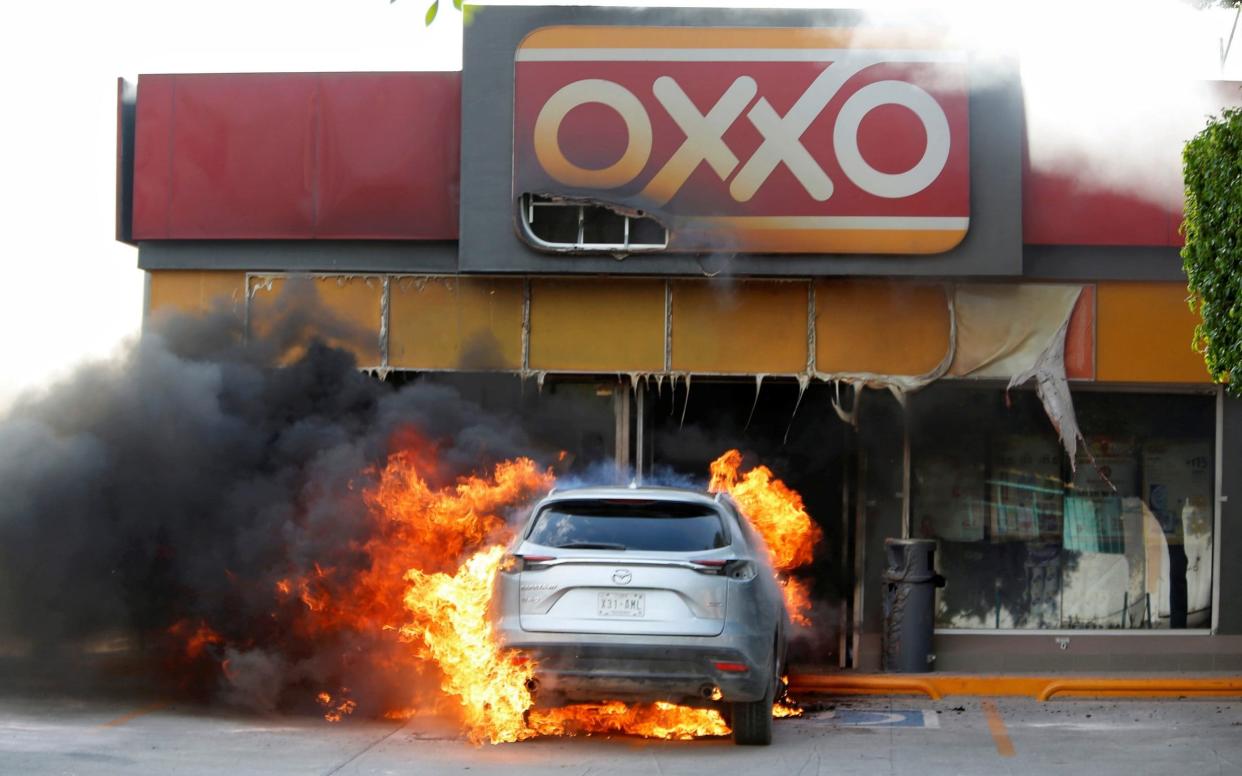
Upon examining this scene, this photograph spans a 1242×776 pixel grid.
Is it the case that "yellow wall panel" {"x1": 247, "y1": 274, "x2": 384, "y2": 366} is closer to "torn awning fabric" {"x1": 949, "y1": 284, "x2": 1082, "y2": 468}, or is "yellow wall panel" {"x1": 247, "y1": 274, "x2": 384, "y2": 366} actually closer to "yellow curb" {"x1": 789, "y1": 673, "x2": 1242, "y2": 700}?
"yellow curb" {"x1": 789, "y1": 673, "x2": 1242, "y2": 700}

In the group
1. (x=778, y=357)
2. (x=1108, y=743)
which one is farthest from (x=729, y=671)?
(x=778, y=357)

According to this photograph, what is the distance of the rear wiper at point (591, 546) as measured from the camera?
9133 millimetres

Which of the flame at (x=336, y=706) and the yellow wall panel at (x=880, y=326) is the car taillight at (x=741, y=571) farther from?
the yellow wall panel at (x=880, y=326)

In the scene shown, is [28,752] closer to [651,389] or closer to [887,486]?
[651,389]

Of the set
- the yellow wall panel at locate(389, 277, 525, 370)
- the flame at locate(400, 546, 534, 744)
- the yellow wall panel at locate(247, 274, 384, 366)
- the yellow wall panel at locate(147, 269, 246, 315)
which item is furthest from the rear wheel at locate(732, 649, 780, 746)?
the yellow wall panel at locate(147, 269, 246, 315)

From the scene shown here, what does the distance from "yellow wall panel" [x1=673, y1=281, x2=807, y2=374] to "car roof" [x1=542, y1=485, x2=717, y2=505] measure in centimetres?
476

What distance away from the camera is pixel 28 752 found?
8797mm

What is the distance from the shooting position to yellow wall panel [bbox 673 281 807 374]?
14.2 metres

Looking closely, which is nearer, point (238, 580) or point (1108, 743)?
point (1108, 743)

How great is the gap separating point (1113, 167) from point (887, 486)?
372 cm

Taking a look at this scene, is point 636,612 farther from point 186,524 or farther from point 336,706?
point 186,524

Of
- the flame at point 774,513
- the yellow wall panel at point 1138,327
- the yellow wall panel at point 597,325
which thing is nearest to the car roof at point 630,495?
the flame at point 774,513

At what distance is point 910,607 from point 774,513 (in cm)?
178

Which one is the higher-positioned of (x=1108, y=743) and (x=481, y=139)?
(x=481, y=139)
